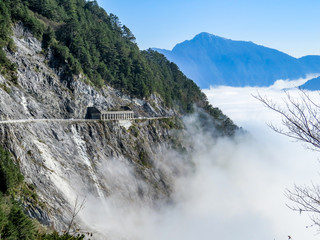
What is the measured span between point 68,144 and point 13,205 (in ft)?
97.0

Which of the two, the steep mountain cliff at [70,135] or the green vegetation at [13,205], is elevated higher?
the steep mountain cliff at [70,135]

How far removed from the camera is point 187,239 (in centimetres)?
7081

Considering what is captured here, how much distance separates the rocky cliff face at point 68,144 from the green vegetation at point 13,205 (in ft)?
9.22

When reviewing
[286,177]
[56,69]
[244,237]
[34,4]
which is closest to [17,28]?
[56,69]

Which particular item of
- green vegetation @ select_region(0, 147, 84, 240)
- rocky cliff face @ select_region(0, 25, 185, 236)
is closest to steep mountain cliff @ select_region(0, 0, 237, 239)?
rocky cliff face @ select_region(0, 25, 185, 236)

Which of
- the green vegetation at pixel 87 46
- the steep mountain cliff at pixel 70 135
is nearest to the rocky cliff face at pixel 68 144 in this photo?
the steep mountain cliff at pixel 70 135

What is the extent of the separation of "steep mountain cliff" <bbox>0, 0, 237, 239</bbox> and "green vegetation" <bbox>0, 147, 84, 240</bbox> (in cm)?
142

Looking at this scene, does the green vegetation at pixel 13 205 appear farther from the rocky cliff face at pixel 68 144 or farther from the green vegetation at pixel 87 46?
the green vegetation at pixel 87 46

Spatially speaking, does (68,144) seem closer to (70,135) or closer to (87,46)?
(70,135)

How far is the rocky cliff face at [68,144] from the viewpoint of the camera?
46.1m

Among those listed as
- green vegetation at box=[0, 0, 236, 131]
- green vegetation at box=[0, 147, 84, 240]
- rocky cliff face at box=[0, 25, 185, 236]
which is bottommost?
green vegetation at box=[0, 147, 84, 240]

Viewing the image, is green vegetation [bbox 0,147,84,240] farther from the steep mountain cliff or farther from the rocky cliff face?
the rocky cliff face

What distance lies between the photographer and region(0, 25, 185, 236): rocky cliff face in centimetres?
4612

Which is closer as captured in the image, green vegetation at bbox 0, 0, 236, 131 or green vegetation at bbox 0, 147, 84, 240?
green vegetation at bbox 0, 147, 84, 240
